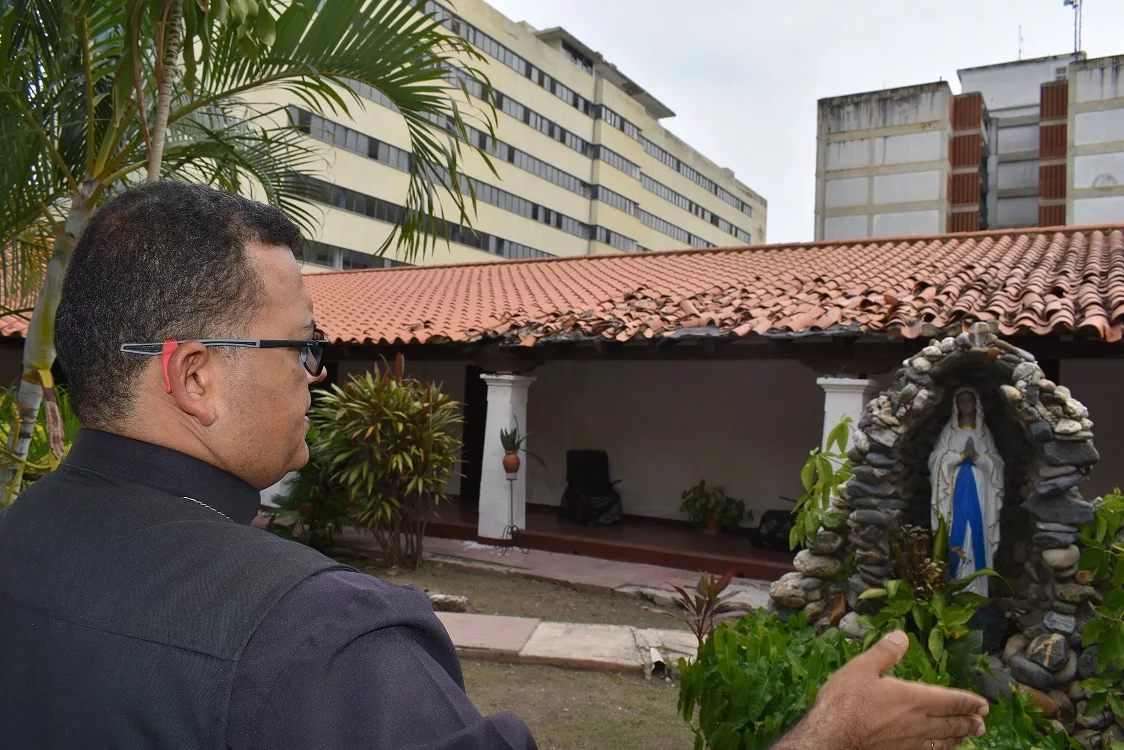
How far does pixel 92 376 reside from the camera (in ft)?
3.84

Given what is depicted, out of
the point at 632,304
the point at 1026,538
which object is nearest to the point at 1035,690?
the point at 1026,538

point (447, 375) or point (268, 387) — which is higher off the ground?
A: point (447, 375)

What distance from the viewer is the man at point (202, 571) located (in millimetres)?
868

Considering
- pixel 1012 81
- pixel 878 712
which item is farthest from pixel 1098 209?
pixel 878 712

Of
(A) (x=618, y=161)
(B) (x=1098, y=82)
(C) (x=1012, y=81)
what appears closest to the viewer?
(B) (x=1098, y=82)

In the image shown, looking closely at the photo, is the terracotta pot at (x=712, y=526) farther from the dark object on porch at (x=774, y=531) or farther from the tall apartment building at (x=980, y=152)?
the tall apartment building at (x=980, y=152)

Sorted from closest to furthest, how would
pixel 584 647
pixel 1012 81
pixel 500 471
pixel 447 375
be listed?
1. pixel 584 647
2. pixel 500 471
3. pixel 447 375
4. pixel 1012 81

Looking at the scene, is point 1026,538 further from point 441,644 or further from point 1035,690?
point 441,644

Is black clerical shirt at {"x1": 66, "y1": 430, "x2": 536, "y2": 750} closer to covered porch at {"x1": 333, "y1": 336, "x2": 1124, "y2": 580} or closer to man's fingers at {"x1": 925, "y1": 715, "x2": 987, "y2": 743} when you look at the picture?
man's fingers at {"x1": 925, "y1": 715, "x2": 987, "y2": 743}

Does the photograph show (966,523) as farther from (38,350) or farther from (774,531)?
(774,531)

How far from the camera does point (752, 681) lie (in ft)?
11.7

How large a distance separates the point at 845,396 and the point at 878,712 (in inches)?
286

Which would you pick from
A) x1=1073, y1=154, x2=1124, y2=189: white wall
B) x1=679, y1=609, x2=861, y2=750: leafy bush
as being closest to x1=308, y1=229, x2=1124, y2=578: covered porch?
x1=679, y1=609, x2=861, y2=750: leafy bush

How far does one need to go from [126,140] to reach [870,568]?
14.5 feet
